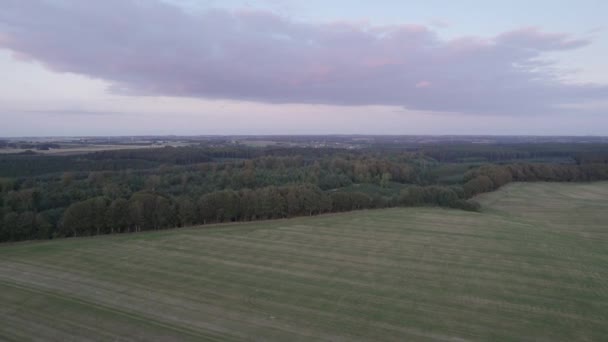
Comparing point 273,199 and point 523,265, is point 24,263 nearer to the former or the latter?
point 273,199

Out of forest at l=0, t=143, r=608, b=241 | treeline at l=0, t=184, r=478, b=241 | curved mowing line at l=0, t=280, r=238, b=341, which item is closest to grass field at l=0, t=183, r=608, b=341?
curved mowing line at l=0, t=280, r=238, b=341

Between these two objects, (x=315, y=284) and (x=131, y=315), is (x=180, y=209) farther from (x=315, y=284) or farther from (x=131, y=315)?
(x=315, y=284)

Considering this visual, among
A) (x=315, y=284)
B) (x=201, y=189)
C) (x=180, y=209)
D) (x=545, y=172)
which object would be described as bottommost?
(x=315, y=284)

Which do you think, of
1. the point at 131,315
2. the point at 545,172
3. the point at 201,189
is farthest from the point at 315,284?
the point at 545,172

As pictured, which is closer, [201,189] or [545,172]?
[201,189]

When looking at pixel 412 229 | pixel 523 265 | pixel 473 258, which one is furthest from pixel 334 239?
pixel 523 265

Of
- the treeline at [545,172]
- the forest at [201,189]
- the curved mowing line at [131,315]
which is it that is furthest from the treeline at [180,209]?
the treeline at [545,172]
